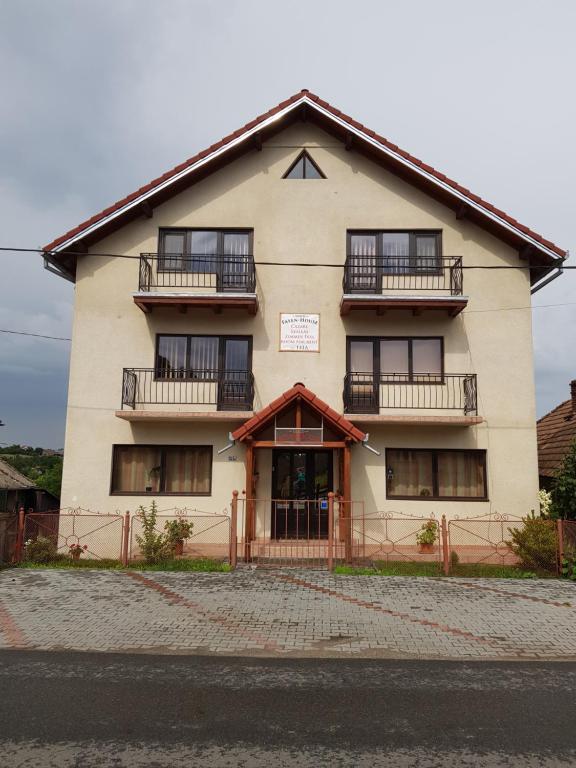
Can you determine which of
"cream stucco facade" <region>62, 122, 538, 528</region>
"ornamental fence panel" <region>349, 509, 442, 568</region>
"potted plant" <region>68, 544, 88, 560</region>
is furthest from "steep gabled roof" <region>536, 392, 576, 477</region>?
"potted plant" <region>68, 544, 88, 560</region>

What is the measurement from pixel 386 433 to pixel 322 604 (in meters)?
5.95

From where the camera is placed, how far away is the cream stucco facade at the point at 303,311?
14016 millimetres

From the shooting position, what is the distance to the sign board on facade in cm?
1450

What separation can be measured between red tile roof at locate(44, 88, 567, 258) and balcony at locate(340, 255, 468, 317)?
1.64 metres

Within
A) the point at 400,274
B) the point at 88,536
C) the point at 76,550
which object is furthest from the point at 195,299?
the point at 76,550

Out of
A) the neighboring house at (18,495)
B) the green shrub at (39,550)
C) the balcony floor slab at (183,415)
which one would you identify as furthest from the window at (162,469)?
the neighboring house at (18,495)

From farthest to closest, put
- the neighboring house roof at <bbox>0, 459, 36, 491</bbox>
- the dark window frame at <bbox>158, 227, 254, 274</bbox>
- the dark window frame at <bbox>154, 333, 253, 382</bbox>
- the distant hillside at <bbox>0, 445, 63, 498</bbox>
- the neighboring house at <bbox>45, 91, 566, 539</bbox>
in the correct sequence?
the distant hillside at <bbox>0, 445, 63, 498</bbox> → the neighboring house roof at <bbox>0, 459, 36, 491</bbox> → the dark window frame at <bbox>158, 227, 254, 274</bbox> → the dark window frame at <bbox>154, 333, 253, 382</bbox> → the neighboring house at <bbox>45, 91, 566, 539</bbox>

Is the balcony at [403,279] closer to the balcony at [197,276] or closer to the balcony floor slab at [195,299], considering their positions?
the balcony floor slab at [195,299]

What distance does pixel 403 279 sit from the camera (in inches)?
574

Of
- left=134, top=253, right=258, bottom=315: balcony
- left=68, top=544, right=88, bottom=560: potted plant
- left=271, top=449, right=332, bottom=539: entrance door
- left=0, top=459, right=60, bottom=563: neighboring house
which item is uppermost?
left=134, top=253, right=258, bottom=315: balcony

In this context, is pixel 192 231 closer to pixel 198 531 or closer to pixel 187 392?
pixel 187 392

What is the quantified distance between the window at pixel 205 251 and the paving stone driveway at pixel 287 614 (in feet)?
26.2

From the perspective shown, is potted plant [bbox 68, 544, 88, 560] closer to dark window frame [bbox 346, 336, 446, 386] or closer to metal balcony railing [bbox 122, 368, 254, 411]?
metal balcony railing [bbox 122, 368, 254, 411]

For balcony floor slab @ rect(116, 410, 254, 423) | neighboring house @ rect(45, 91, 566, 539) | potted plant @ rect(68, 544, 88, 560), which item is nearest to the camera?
potted plant @ rect(68, 544, 88, 560)
